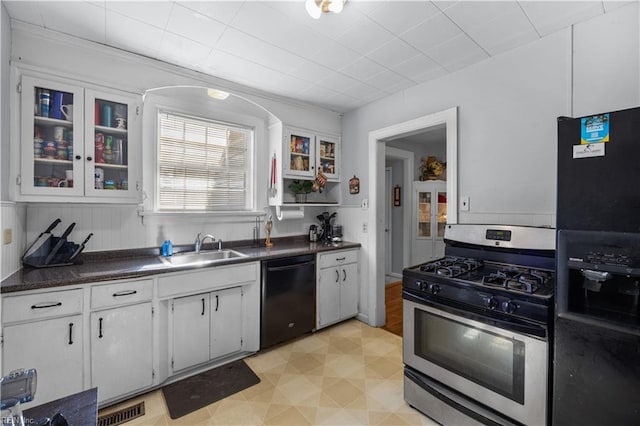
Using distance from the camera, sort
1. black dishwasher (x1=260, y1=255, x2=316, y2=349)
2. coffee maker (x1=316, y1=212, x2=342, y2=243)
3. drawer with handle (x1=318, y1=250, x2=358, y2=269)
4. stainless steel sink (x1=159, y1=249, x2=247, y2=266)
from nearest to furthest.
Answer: stainless steel sink (x1=159, y1=249, x2=247, y2=266) < black dishwasher (x1=260, y1=255, x2=316, y2=349) < drawer with handle (x1=318, y1=250, x2=358, y2=269) < coffee maker (x1=316, y1=212, x2=342, y2=243)

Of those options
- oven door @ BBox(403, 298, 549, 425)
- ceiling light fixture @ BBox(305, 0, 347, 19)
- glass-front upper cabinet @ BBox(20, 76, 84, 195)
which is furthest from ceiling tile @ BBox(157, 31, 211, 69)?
oven door @ BBox(403, 298, 549, 425)

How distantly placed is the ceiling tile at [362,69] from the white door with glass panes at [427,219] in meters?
2.87

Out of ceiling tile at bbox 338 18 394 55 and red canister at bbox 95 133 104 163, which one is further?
red canister at bbox 95 133 104 163

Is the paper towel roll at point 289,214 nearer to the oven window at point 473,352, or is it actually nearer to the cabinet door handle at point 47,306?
the oven window at point 473,352

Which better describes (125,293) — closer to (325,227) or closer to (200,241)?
(200,241)

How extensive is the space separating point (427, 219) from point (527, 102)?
3.24 metres

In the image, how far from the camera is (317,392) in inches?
84.0

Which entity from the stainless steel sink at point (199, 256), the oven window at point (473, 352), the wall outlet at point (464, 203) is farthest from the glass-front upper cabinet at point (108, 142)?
the wall outlet at point (464, 203)

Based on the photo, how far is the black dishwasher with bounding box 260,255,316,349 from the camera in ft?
8.75

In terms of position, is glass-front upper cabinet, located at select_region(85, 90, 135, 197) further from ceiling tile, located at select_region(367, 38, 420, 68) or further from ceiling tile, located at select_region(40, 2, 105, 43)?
ceiling tile, located at select_region(367, 38, 420, 68)

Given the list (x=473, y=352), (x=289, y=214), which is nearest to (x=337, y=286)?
(x=289, y=214)

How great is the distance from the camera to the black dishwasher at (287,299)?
2666mm

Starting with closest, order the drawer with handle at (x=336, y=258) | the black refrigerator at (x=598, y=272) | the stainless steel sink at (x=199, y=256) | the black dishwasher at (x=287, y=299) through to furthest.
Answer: the black refrigerator at (x=598, y=272) → the stainless steel sink at (x=199, y=256) → the black dishwasher at (x=287, y=299) → the drawer with handle at (x=336, y=258)

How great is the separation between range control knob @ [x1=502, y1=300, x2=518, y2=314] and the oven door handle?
48 millimetres
